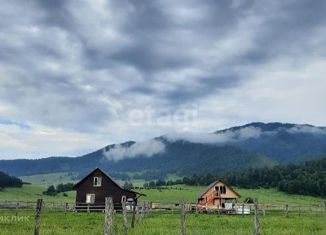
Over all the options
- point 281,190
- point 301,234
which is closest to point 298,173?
point 281,190

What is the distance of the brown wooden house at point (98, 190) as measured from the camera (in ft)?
265

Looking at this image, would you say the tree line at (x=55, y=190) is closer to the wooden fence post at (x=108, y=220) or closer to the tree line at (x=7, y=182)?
the tree line at (x=7, y=182)

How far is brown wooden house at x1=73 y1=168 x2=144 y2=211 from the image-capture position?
80875 millimetres

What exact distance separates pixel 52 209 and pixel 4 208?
28.8 feet

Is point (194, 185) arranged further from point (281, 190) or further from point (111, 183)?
point (111, 183)

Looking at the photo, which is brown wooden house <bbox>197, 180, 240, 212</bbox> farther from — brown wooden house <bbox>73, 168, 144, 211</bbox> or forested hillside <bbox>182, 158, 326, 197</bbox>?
forested hillside <bbox>182, 158, 326, 197</bbox>

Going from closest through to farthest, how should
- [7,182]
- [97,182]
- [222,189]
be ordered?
[97,182] → [222,189] → [7,182]

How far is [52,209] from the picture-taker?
6512cm

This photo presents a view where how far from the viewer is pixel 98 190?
81.5 meters

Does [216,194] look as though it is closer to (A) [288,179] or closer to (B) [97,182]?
(B) [97,182]

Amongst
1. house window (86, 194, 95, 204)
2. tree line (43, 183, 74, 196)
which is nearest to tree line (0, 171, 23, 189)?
tree line (43, 183, 74, 196)

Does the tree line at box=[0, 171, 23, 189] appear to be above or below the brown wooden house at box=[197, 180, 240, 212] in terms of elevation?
above

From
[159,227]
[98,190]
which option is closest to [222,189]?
[98,190]

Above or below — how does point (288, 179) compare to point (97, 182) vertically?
above
